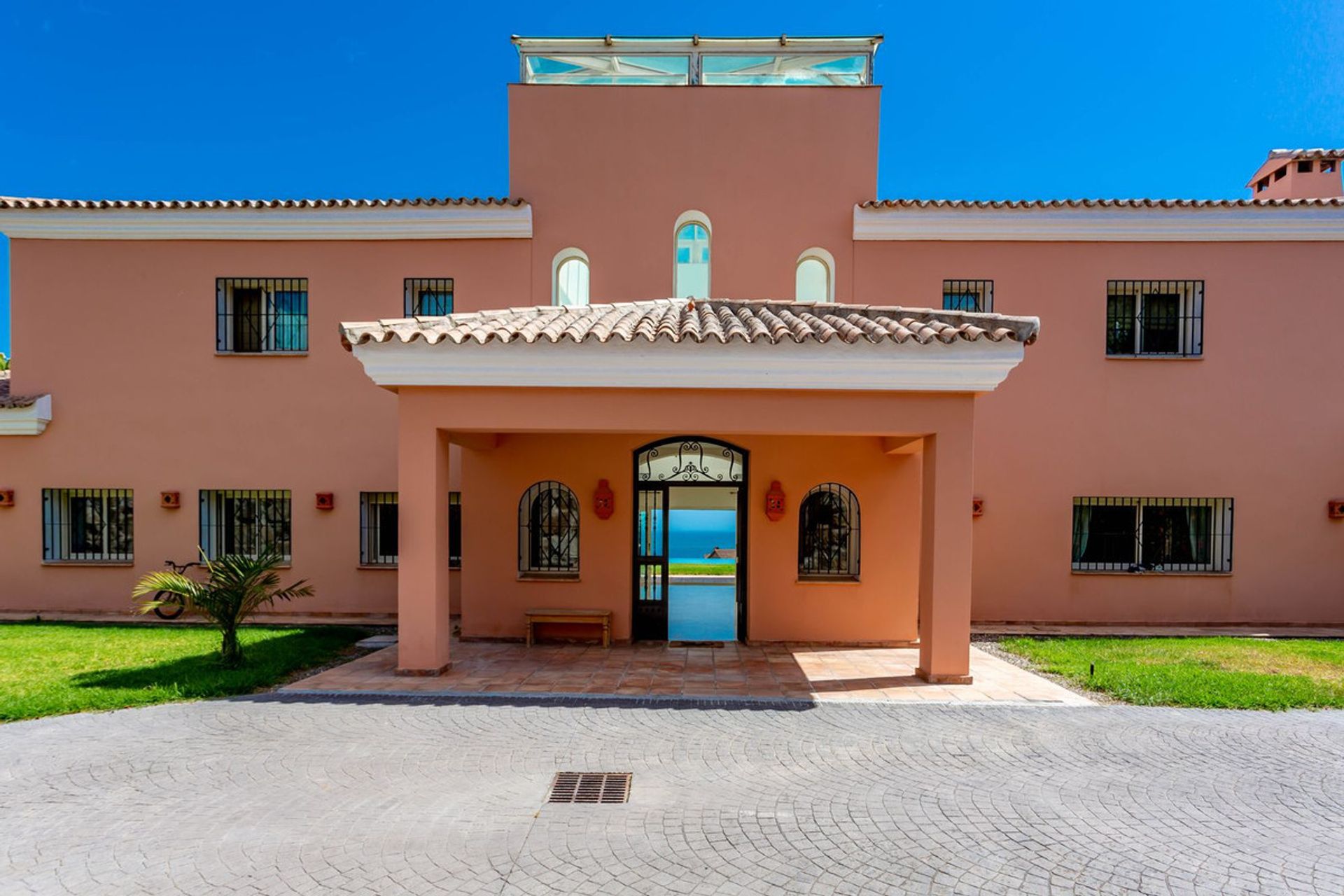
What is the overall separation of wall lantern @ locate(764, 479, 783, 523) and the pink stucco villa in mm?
521

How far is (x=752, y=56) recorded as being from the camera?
12164 mm

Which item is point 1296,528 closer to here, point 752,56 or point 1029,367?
point 1029,367

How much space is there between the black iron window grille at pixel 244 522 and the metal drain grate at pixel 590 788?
900cm

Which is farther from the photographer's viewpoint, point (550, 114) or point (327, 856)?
point (550, 114)

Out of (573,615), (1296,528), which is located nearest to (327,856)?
(573,615)

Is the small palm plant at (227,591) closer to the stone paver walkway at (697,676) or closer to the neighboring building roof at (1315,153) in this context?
the stone paver walkway at (697,676)

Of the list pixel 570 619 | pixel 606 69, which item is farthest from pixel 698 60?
pixel 570 619

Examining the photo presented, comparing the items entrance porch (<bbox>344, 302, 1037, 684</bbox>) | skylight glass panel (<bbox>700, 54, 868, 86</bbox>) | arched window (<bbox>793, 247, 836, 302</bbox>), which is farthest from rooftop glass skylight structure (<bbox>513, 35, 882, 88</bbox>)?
entrance porch (<bbox>344, 302, 1037, 684</bbox>)

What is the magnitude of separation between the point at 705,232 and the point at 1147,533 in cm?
946

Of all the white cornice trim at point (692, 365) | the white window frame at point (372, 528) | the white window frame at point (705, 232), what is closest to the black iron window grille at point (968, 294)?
the white window frame at point (705, 232)

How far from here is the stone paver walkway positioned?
7449 mm

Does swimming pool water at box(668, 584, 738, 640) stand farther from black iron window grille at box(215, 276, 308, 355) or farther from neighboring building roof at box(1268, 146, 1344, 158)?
neighboring building roof at box(1268, 146, 1344, 158)

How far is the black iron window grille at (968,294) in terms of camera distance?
38.1ft

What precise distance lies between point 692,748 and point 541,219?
30.4 feet
